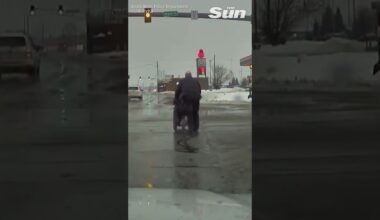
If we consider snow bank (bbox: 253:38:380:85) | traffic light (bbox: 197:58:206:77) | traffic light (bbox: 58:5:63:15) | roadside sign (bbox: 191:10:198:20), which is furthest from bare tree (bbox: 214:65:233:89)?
traffic light (bbox: 58:5:63:15)

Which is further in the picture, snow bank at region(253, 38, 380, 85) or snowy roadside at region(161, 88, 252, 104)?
snowy roadside at region(161, 88, 252, 104)

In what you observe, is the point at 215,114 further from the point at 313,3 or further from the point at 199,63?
the point at 313,3

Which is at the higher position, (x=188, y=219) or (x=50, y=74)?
(x=50, y=74)

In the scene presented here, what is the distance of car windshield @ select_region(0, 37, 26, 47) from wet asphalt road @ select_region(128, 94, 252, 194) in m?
2.17

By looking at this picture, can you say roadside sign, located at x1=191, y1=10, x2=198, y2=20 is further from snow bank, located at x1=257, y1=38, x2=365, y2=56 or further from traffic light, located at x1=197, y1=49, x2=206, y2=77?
snow bank, located at x1=257, y1=38, x2=365, y2=56

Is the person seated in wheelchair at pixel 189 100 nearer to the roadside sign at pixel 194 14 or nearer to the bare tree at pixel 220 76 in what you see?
the bare tree at pixel 220 76

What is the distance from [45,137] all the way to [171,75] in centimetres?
203

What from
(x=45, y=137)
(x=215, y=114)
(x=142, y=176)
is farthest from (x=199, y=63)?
(x=45, y=137)

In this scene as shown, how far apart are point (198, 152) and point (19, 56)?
339 cm

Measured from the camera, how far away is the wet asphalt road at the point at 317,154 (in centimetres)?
459

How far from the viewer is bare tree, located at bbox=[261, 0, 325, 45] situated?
4.68m

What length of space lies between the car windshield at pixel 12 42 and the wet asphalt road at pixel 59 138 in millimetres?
245

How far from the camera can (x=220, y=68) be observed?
633cm

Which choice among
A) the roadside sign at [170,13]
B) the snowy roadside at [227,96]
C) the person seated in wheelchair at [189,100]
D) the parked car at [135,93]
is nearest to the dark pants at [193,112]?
the person seated in wheelchair at [189,100]
